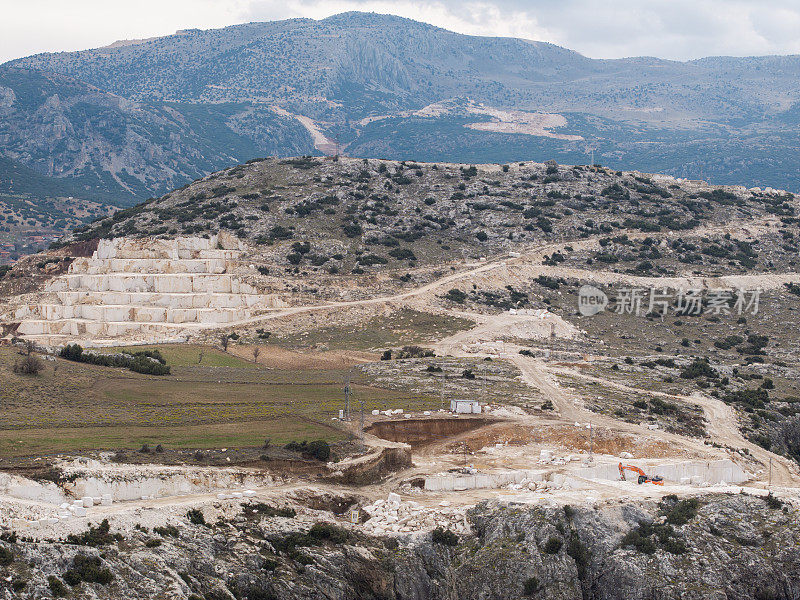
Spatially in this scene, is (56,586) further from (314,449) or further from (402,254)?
(402,254)

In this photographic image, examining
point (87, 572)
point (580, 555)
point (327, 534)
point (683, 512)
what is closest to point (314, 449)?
point (327, 534)

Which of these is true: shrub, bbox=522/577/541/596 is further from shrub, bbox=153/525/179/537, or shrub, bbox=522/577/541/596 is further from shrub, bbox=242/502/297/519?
shrub, bbox=153/525/179/537

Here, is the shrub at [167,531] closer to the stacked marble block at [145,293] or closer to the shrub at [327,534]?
the shrub at [327,534]

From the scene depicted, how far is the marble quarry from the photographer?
339ft

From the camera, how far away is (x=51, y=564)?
41.2 metres

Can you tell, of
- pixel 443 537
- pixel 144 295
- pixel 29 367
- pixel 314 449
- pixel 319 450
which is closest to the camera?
pixel 443 537

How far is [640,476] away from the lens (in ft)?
197

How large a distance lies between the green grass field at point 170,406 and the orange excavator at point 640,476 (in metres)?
17.5

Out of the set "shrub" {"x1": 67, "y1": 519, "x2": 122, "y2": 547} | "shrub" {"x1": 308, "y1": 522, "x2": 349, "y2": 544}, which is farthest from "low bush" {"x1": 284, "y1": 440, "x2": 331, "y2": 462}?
"shrub" {"x1": 67, "y1": 519, "x2": 122, "y2": 547}

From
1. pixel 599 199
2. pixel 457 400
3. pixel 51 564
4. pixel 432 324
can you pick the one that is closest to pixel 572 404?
pixel 457 400

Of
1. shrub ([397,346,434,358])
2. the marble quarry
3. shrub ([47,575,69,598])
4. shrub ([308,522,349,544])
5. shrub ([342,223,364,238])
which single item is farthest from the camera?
shrub ([342,223,364,238])

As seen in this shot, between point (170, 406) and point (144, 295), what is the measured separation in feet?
142

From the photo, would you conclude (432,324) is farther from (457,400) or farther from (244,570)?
(244,570)

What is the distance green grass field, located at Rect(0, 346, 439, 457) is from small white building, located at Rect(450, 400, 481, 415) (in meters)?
1.97
